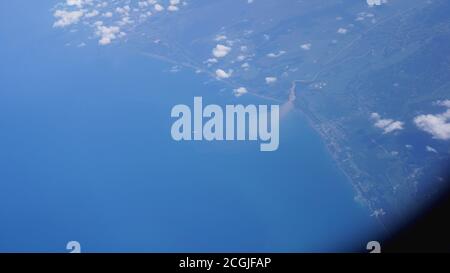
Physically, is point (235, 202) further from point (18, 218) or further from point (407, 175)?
point (18, 218)

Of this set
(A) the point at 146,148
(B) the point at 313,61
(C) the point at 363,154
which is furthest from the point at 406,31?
(A) the point at 146,148
